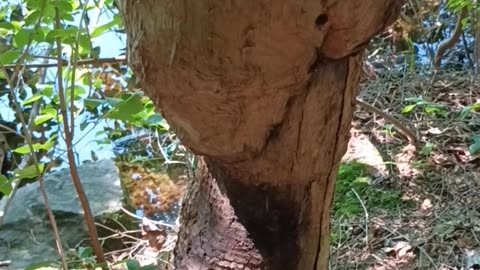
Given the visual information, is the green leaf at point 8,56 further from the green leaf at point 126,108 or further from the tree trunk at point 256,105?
the tree trunk at point 256,105

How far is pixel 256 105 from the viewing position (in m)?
0.84

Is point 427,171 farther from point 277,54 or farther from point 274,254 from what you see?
point 277,54

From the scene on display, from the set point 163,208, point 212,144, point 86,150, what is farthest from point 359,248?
point 86,150

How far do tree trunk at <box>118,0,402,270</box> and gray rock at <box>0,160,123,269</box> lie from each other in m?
1.02

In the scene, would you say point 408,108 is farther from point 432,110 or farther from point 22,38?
point 22,38

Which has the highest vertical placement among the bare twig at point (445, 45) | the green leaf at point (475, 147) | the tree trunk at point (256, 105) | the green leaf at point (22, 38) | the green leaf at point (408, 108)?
the bare twig at point (445, 45)

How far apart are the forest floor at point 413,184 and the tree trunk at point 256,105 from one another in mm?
664

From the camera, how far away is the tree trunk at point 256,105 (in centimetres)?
76

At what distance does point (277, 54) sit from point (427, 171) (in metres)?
1.30

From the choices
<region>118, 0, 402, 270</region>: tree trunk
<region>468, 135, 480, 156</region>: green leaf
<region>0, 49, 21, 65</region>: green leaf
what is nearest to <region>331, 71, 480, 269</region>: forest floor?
<region>468, 135, 480, 156</region>: green leaf


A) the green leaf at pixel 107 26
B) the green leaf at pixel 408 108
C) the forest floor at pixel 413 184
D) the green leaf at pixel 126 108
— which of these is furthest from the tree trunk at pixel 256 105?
the green leaf at pixel 408 108

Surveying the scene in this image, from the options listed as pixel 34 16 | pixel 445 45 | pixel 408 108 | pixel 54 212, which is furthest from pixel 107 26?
pixel 445 45

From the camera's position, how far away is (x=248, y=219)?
99 cm

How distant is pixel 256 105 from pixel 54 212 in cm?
144
